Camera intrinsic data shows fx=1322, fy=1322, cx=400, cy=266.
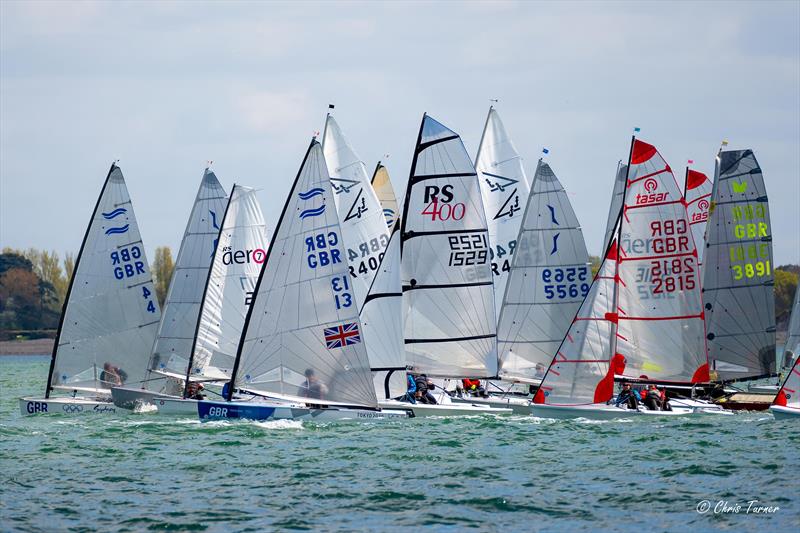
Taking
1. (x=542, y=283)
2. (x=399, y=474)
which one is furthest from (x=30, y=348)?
(x=399, y=474)

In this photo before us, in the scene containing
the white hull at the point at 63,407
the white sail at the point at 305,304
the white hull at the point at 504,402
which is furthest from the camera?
the white hull at the point at 63,407

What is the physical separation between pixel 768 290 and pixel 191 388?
20.1 meters

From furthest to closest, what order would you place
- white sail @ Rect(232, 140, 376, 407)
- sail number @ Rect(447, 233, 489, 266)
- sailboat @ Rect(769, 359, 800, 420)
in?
sail number @ Rect(447, 233, 489, 266) → sailboat @ Rect(769, 359, 800, 420) → white sail @ Rect(232, 140, 376, 407)

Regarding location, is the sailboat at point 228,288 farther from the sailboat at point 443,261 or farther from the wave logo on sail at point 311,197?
the wave logo on sail at point 311,197

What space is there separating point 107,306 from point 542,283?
14.3 m

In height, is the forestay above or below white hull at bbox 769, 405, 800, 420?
above

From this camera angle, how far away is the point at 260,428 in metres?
34.4

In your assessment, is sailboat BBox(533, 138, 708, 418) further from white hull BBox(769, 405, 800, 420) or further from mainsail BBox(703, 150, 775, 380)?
mainsail BBox(703, 150, 775, 380)

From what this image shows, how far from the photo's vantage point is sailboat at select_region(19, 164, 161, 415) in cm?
4216

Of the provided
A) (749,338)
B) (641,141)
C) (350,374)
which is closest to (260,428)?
(350,374)

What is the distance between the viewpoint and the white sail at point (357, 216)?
145 ft

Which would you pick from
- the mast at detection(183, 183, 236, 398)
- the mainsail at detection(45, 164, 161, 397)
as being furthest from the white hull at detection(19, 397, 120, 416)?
the mast at detection(183, 183, 236, 398)

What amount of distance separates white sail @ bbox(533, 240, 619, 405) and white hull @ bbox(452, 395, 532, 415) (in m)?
2.37

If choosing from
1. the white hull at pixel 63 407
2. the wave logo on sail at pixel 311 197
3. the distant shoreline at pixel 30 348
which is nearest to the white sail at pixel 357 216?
the wave logo on sail at pixel 311 197
